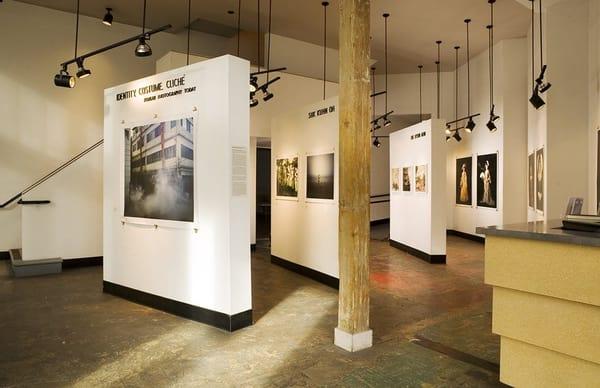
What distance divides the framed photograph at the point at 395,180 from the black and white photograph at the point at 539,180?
313 cm

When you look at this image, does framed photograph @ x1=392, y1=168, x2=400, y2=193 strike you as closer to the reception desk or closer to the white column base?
the white column base

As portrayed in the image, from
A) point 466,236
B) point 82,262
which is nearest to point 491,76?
point 466,236

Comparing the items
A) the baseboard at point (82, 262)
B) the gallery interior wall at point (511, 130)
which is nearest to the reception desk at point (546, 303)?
the baseboard at point (82, 262)

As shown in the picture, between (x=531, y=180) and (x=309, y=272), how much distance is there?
6.38 metres

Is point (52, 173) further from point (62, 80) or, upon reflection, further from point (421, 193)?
point (421, 193)

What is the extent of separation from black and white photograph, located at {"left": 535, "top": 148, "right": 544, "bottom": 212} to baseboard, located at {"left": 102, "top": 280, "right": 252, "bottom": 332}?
7014 mm

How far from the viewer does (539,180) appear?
9211 millimetres

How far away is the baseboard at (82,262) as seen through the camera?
28.3 feet

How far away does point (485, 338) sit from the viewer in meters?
4.54

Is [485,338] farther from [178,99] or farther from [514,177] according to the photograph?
[514,177]

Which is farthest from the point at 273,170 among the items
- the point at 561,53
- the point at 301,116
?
the point at 561,53

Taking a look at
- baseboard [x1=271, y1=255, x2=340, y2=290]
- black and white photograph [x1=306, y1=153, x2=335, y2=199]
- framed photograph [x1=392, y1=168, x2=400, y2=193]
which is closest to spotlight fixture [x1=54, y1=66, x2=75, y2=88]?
black and white photograph [x1=306, y1=153, x2=335, y2=199]

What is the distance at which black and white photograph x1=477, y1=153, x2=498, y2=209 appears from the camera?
1154 centimetres

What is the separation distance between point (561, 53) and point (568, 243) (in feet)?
22.9
